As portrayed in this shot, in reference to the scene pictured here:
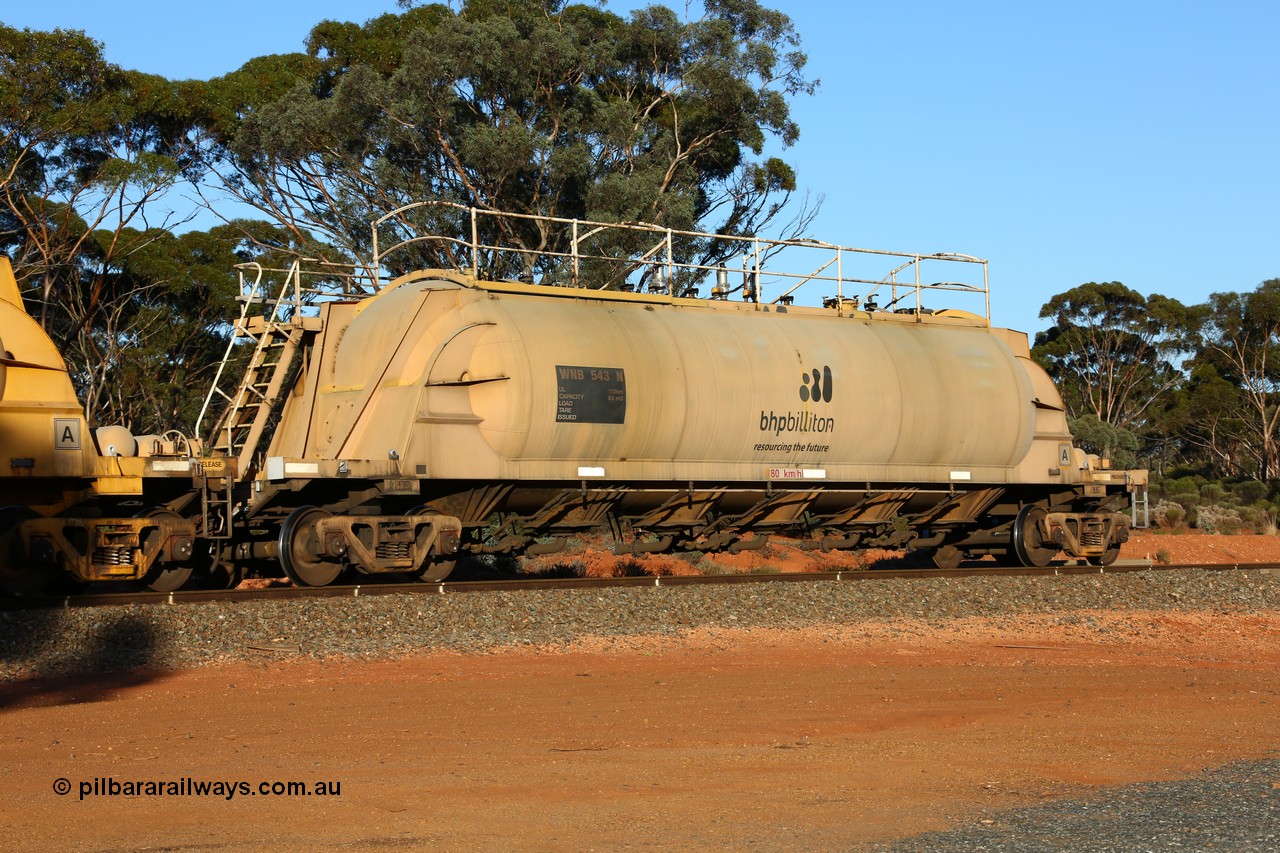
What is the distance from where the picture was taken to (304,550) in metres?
15.6

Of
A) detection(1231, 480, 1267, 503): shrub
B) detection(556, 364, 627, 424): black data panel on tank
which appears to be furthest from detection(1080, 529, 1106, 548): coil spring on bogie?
detection(1231, 480, 1267, 503): shrub

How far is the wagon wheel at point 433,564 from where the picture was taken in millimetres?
16484

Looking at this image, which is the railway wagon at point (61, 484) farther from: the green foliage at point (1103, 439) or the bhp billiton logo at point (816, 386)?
the green foliage at point (1103, 439)

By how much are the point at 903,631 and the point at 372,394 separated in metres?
7.09

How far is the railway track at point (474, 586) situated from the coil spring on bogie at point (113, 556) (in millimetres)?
341

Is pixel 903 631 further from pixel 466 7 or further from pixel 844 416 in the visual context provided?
pixel 466 7

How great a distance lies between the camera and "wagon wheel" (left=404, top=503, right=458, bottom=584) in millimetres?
16484

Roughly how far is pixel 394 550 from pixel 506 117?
24556mm

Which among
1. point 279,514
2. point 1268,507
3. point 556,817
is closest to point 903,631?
point 279,514

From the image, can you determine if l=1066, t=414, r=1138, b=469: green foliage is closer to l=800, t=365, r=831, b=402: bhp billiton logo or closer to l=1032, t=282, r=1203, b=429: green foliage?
l=1032, t=282, r=1203, b=429: green foliage

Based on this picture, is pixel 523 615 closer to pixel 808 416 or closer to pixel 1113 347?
pixel 808 416

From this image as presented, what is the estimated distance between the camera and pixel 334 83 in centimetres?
4172

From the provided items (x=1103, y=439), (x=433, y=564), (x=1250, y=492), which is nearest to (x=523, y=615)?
(x=433, y=564)

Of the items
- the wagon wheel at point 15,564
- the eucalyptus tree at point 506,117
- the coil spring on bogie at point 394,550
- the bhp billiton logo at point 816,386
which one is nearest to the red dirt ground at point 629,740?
the wagon wheel at point 15,564
